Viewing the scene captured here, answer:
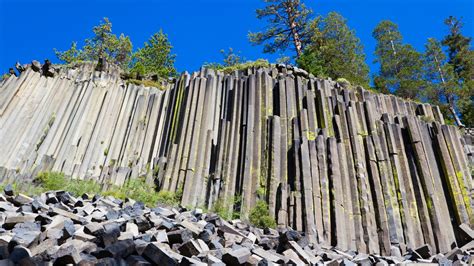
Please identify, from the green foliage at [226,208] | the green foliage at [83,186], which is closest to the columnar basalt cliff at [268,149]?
the green foliage at [226,208]

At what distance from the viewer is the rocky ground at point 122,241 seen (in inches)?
155

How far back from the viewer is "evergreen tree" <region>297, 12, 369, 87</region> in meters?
21.9

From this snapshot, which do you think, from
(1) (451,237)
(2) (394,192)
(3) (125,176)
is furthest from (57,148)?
(1) (451,237)

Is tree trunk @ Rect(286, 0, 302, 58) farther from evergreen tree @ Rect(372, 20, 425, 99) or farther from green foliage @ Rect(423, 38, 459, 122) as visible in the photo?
green foliage @ Rect(423, 38, 459, 122)

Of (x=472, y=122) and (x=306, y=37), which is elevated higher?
(x=306, y=37)

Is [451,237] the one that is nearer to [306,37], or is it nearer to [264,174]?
[264,174]

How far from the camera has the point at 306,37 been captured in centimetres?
2555

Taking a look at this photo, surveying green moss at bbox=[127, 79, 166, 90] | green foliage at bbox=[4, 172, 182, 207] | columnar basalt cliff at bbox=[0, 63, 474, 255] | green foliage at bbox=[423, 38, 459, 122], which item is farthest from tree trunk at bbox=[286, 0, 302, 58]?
green foliage at bbox=[4, 172, 182, 207]

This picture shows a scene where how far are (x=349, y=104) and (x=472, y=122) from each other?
16.9 metres

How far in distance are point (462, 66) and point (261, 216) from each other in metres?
27.8

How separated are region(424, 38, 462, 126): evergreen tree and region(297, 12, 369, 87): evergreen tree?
4.08m

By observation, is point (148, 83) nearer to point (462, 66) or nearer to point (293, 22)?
point (293, 22)

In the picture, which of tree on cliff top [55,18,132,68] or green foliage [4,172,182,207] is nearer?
green foliage [4,172,182,207]

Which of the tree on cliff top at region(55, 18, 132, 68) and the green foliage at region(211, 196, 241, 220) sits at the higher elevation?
the tree on cliff top at region(55, 18, 132, 68)
